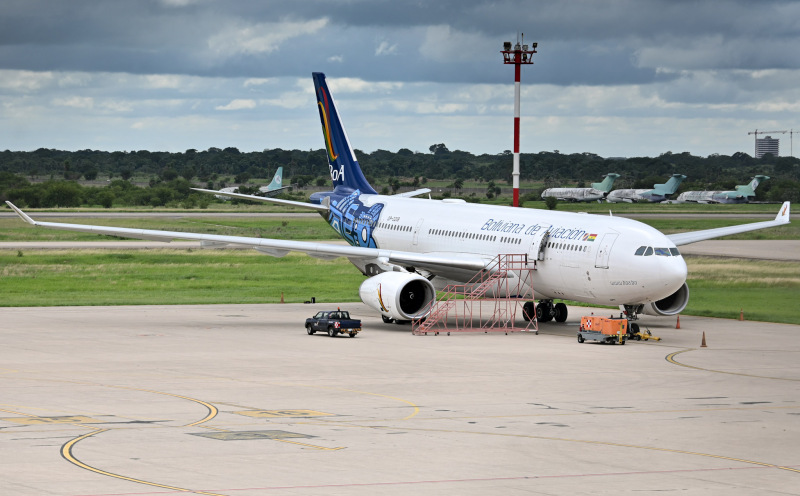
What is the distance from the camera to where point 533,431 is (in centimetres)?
2398

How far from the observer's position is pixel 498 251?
47.2 meters

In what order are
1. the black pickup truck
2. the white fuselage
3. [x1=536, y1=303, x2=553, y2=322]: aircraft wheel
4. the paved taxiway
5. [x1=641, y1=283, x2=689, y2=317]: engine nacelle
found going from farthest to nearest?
[x1=536, y1=303, x2=553, y2=322]: aircraft wheel
[x1=641, y1=283, x2=689, y2=317]: engine nacelle
the black pickup truck
the white fuselage
the paved taxiway

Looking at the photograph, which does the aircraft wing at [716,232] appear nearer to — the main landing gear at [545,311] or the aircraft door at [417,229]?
the main landing gear at [545,311]

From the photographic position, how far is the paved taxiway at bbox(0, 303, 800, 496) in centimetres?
1938

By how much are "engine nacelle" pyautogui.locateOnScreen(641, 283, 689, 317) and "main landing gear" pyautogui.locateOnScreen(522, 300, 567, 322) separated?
13.0 feet

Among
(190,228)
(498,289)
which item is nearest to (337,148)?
(498,289)

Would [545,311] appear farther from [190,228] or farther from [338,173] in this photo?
[190,228]

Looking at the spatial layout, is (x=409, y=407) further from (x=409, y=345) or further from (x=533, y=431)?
(x=409, y=345)

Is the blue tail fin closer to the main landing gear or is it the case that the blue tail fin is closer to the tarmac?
the main landing gear

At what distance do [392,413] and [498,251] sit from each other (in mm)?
21682

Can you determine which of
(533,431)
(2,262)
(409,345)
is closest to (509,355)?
(409,345)

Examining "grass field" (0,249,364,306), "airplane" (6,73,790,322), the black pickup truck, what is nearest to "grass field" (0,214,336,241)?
"grass field" (0,249,364,306)

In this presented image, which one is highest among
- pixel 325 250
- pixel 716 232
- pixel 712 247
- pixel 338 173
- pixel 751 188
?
pixel 751 188

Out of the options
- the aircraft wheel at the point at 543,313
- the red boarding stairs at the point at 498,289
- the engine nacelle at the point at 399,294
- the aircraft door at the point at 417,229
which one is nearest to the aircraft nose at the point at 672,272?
the red boarding stairs at the point at 498,289
